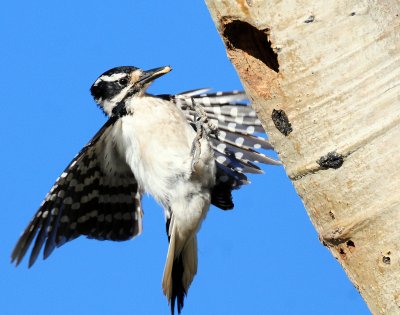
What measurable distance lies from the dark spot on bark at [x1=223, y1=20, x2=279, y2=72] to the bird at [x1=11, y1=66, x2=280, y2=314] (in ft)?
5.75

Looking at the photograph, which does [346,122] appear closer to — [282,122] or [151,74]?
[282,122]

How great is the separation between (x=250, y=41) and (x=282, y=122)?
0.51m

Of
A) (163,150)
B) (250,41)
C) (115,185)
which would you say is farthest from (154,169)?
(250,41)

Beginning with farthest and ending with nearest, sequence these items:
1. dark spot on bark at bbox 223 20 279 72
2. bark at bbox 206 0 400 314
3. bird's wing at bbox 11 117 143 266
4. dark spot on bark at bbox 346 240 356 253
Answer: bird's wing at bbox 11 117 143 266, dark spot on bark at bbox 223 20 279 72, dark spot on bark at bbox 346 240 356 253, bark at bbox 206 0 400 314

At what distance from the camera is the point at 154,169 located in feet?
16.4

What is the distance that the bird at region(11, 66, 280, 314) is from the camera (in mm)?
4980

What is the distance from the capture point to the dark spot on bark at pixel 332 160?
2.55m

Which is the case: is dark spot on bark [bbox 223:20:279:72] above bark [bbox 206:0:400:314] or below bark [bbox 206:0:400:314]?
above

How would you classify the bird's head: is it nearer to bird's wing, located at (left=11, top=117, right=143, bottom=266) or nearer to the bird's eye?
the bird's eye

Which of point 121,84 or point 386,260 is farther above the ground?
point 121,84

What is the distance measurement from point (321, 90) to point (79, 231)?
3344 mm

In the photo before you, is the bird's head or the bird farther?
the bird's head

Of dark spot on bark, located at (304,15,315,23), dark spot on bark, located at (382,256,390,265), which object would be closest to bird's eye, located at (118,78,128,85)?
dark spot on bark, located at (304,15,315,23)

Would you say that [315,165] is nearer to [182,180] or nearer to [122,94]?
[182,180]
